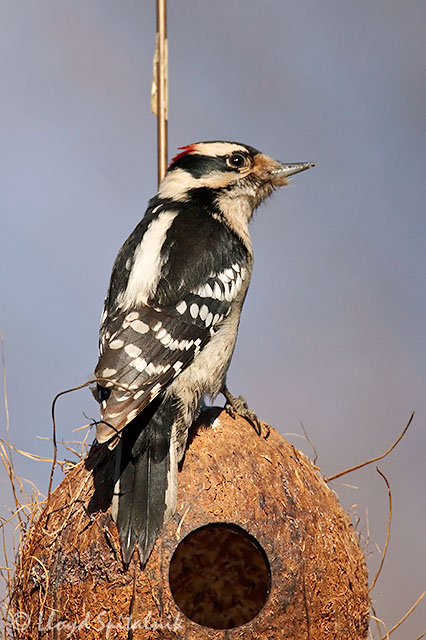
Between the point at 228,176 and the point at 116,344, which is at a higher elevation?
Result: the point at 228,176

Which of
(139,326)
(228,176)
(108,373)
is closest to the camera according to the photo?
(108,373)

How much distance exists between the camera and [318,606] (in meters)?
2.48

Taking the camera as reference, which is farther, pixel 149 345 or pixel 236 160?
pixel 236 160

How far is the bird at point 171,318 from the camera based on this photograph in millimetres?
2477

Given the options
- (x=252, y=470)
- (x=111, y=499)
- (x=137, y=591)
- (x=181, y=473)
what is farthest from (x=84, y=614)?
(x=252, y=470)

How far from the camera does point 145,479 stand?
252 centimetres

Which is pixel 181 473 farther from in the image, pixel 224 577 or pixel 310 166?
pixel 310 166

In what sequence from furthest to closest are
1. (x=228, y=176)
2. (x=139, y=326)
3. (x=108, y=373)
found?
(x=228, y=176)
(x=139, y=326)
(x=108, y=373)

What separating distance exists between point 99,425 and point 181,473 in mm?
319

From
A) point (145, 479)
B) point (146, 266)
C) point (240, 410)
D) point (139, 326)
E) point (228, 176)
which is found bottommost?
point (145, 479)

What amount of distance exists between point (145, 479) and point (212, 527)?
0.25 m

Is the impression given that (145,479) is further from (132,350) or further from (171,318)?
(171,318)

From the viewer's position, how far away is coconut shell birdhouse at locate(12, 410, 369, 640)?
238cm

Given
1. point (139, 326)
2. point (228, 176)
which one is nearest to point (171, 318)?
point (139, 326)
